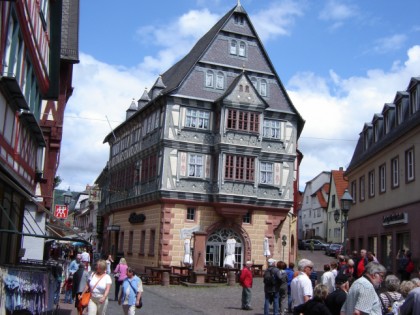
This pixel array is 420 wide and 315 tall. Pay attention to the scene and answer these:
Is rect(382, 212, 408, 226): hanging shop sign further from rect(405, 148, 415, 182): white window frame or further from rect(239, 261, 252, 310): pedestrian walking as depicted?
rect(239, 261, 252, 310): pedestrian walking

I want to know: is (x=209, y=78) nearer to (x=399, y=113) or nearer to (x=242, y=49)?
(x=242, y=49)

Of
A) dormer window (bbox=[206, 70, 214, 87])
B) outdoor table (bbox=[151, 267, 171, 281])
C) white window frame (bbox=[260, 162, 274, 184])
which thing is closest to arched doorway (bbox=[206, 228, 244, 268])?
white window frame (bbox=[260, 162, 274, 184])

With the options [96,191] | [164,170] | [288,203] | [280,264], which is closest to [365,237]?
[288,203]

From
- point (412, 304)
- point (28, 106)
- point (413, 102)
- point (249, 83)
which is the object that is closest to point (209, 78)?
point (249, 83)

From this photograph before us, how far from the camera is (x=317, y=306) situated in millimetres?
8445

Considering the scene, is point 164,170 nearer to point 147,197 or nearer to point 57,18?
point 147,197

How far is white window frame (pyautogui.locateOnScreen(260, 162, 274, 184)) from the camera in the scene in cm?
3693

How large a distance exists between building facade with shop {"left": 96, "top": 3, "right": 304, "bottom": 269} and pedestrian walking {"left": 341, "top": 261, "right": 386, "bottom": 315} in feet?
86.5

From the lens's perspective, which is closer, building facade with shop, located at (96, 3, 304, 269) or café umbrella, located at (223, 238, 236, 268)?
café umbrella, located at (223, 238, 236, 268)

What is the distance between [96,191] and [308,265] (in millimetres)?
54848

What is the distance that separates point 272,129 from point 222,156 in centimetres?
468

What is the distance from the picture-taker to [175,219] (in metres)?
34.8

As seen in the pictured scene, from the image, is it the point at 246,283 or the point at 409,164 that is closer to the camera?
the point at 246,283

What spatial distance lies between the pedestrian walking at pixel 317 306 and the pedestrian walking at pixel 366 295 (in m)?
0.34
